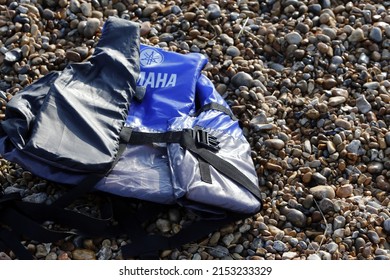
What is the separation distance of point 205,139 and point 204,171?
0.22 m

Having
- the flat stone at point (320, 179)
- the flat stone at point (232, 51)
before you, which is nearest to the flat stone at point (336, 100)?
the flat stone at point (320, 179)

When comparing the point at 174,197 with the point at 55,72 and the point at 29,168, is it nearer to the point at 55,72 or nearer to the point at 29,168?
the point at 29,168

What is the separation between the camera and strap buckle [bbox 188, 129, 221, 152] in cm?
400

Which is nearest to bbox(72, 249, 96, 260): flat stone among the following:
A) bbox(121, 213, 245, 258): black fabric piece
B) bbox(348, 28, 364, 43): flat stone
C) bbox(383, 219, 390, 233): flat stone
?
bbox(121, 213, 245, 258): black fabric piece

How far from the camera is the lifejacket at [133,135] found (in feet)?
12.5

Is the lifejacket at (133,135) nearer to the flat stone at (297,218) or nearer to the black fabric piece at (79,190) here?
the black fabric piece at (79,190)

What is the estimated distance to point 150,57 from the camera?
14.9 feet

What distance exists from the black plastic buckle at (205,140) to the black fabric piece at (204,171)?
98 millimetres

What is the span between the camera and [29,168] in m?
3.87

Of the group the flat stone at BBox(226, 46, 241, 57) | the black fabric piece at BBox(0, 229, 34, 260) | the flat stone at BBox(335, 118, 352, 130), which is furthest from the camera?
the flat stone at BBox(226, 46, 241, 57)

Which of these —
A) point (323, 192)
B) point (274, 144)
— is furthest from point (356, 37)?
point (323, 192)

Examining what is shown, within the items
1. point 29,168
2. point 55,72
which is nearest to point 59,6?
point 55,72

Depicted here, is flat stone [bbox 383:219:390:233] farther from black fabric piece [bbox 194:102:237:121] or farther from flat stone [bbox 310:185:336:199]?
black fabric piece [bbox 194:102:237:121]

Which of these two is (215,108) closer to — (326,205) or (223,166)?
Result: (223,166)
